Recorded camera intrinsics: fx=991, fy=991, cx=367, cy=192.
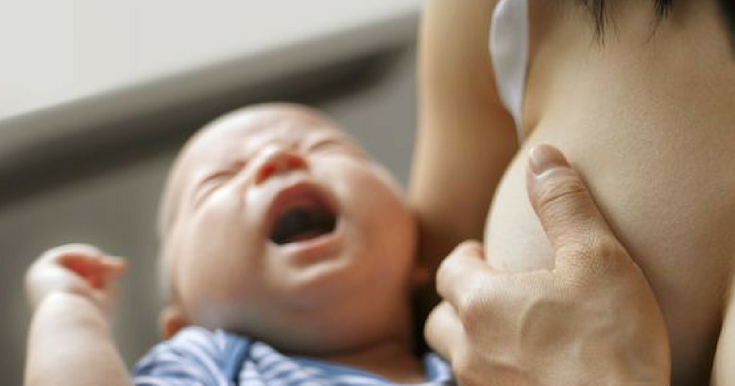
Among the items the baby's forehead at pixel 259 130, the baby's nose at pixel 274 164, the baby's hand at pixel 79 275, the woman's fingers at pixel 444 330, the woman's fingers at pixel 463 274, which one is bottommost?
the woman's fingers at pixel 444 330

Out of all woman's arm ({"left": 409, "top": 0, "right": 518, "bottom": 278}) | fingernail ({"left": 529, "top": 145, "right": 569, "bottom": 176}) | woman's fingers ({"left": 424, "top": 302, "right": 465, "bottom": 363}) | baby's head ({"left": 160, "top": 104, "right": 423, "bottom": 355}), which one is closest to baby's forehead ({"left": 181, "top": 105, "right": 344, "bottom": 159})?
baby's head ({"left": 160, "top": 104, "right": 423, "bottom": 355})

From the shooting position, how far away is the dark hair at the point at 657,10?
0.61 metres

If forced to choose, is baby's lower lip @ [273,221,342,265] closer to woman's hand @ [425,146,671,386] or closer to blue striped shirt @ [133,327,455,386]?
blue striped shirt @ [133,327,455,386]

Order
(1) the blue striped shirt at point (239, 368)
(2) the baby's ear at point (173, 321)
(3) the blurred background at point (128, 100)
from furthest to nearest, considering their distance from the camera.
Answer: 1. (3) the blurred background at point (128, 100)
2. (2) the baby's ear at point (173, 321)
3. (1) the blue striped shirt at point (239, 368)

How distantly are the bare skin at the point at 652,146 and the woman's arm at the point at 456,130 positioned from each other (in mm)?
54

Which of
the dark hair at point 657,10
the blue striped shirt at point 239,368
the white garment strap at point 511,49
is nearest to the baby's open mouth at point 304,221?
the blue striped shirt at point 239,368

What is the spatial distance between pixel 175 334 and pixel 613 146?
54 cm

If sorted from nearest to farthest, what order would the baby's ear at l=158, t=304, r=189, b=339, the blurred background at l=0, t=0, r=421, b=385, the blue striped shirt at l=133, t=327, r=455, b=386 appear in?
the blue striped shirt at l=133, t=327, r=455, b=386 < the baby's ear at l=158, t=304, r=189, b=339 < the blurred background at l=0, t=0, r=421, b=385

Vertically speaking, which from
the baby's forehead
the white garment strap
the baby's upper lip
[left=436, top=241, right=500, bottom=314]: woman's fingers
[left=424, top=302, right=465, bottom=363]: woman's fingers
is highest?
the white garment strap

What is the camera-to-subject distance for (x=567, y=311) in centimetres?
63

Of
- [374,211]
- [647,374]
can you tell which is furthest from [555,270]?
[374,211]

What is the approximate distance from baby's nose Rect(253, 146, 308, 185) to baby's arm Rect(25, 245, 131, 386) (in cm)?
16

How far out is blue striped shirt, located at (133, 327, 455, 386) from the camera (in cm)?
83

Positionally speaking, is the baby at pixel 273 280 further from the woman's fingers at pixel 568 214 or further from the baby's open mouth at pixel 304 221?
the woman's fingers at pixel 568 214
